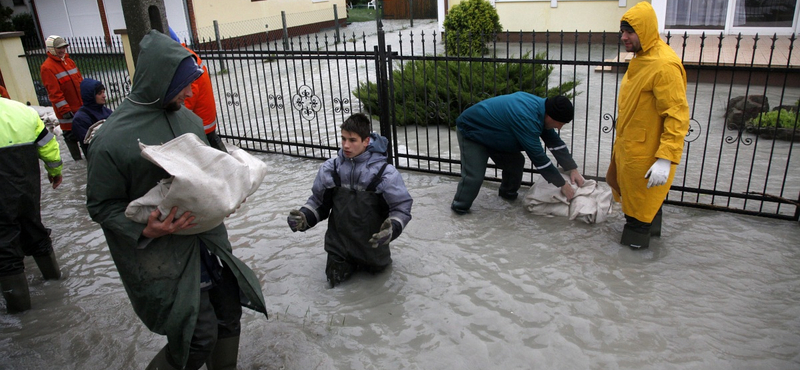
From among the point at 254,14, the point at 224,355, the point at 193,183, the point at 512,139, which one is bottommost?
the point at 224,355

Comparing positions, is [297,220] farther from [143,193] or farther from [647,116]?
[647,116]

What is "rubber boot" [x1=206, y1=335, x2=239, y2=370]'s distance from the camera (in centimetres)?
285

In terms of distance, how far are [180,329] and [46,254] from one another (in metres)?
2.37

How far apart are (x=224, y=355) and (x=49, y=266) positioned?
230 centimetres

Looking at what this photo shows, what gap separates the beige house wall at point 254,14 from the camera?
1622 centimetres

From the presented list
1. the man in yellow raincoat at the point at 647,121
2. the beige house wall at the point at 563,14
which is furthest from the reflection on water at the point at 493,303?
the beige house wall at the point at 563,14

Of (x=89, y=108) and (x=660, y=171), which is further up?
(x=89, y=108)

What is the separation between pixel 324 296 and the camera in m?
3.90

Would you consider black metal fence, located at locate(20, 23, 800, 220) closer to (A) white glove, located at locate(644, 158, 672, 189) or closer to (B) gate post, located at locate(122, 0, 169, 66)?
(A) white glove, located at locate(644, 158, 672, 189)

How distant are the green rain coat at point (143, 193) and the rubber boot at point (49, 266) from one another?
2190 millimetres

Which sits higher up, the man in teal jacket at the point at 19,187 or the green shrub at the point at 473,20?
the green shrub at the point at 473,20

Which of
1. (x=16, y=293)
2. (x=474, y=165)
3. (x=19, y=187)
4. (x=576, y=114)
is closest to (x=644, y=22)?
(x=474, y=165)

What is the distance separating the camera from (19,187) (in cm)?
369

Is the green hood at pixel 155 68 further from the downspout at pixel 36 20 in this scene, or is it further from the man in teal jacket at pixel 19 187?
the downspout at pixel 36 20
